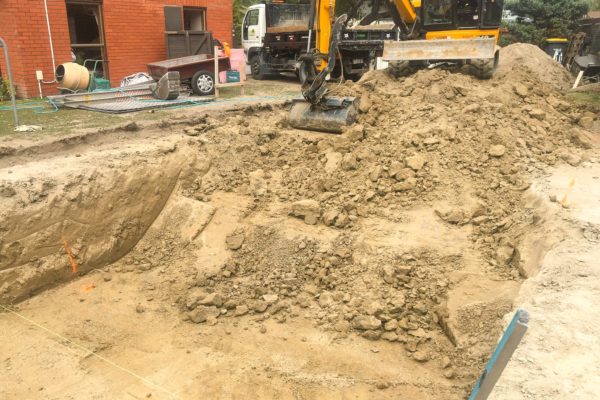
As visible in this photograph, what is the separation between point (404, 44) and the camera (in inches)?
330

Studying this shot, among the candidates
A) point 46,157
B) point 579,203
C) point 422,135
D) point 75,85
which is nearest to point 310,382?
point 579,203

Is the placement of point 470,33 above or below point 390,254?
above

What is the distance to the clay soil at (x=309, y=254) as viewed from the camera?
3.85m

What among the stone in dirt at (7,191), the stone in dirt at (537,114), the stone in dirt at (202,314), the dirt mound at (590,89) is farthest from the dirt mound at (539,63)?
the stone in dirt at (7,191)

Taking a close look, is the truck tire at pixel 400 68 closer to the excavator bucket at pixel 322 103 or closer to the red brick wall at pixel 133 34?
the excavator bucket at pixel 322 103

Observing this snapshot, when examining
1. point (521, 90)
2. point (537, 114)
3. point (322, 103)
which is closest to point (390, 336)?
point (322, 103)

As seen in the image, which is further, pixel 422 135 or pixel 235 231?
pixel 422 135

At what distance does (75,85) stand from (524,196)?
29.4 feet

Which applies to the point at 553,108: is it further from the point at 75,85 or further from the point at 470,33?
the point at 75,85

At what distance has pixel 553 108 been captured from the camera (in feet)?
25.8

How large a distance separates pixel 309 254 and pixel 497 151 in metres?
2.93

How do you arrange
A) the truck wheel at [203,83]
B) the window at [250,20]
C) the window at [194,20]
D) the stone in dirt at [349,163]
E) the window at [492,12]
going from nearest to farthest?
1. the stone in dirt at [349,163]
2. the window at [492,12]
3. the truck wheel at [203,83]
4. the window at [194,20]
5. the window at [250,20]

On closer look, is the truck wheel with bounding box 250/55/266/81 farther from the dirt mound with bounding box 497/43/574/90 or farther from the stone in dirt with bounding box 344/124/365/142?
the stone in dirt with bounding box 344/124/365/142

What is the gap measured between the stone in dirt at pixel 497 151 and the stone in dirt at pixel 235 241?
134 inches
